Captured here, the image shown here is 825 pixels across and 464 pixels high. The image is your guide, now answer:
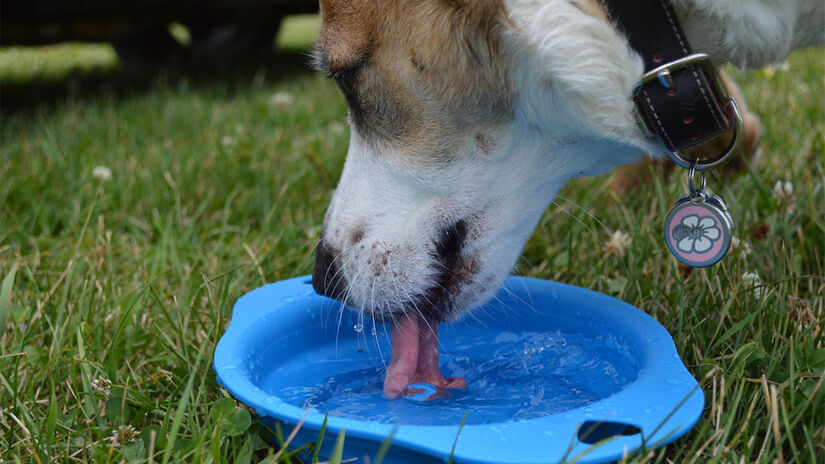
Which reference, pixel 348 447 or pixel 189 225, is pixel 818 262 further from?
pixel 189 225

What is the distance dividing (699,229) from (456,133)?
0.48 metres

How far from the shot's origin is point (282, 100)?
409 cm

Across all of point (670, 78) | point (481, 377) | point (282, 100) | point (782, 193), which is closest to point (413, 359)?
point (481, 377)

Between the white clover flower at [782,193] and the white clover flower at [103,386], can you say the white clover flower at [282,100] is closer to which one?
the white clover flower at [782,193]

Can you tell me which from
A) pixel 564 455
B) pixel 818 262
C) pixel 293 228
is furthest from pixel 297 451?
pixel 818 262

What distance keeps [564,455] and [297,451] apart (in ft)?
1.29

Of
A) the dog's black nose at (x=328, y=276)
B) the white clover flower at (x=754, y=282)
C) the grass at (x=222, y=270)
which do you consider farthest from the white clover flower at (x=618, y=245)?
the dog's black nose at (x=328, y=276)

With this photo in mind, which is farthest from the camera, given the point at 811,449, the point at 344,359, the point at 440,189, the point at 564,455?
the point at 344,359

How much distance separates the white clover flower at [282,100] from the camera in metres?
4.04

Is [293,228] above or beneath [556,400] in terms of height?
beneath

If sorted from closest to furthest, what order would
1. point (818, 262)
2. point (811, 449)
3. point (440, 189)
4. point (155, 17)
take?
point (811, 449), point (440, 189), point (818, 262), point (155, 17)

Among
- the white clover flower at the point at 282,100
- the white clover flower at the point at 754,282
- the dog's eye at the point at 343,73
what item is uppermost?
the dog's eye at the point at 343,73

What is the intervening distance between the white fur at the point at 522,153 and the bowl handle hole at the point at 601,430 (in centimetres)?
44

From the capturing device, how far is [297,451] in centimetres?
120
